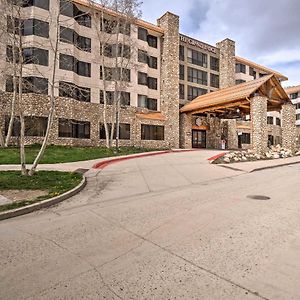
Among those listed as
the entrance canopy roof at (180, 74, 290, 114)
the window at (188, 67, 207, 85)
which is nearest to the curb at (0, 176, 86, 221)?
the entrance canopy roof at (180, 74, 290, 114)

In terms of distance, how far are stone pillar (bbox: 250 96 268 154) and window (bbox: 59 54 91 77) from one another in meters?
19.5

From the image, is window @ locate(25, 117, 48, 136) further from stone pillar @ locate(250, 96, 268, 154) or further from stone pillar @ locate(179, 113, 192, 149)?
stone pillar @ locate(250, 96, 268, 154)

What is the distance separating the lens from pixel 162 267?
3.74 meters

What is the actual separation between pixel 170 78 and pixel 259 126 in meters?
16.4

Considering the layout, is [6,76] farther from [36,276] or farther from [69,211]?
[36,276]

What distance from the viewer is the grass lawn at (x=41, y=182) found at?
28.8 ft

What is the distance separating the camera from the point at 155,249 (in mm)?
4371

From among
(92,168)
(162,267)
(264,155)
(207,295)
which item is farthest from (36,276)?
(264,155)

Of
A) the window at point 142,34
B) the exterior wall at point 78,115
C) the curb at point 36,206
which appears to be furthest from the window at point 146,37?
the curb at point 36,206

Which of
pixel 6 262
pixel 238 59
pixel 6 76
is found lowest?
pixel 6 262

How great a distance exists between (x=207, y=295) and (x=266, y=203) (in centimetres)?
510

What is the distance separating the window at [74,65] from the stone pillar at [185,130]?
46.1 ft

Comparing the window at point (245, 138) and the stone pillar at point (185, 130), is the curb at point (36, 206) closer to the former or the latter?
the stone pillar at point (185, 130)

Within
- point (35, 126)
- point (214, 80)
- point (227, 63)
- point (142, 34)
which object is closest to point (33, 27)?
point (35, 126)
